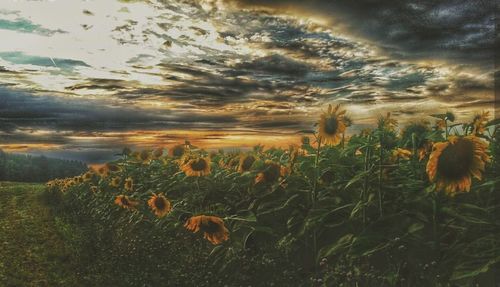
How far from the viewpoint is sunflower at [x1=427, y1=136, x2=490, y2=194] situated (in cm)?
246

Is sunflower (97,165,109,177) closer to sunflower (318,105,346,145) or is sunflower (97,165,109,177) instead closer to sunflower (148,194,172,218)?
sunflower (148,194,172,218)

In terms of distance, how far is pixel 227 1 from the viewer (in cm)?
435

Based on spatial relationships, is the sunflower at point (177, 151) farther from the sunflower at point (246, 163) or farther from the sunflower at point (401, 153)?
the sunflower at point (401, 153)

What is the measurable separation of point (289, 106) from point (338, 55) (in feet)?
2.05

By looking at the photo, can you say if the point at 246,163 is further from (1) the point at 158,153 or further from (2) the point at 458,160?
(1) the point at 158,153

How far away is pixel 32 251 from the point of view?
5055mm

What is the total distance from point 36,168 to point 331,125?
8561 mm

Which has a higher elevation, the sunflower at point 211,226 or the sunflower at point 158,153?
the sunflower at point 158,153

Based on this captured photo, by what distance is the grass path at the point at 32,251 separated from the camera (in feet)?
13.9

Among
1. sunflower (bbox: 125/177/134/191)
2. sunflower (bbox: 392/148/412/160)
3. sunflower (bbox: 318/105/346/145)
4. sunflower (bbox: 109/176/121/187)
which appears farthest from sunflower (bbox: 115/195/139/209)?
sunflower (bbox: 392/148/412/160)

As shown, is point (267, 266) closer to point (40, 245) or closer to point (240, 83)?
point (240, 83)

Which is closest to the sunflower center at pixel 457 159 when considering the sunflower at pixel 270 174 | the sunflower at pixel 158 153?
the sunflower at pixel 270 174

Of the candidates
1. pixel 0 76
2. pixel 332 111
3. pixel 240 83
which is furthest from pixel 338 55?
pixel 0 76

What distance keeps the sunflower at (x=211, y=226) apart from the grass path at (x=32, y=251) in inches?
54.4
